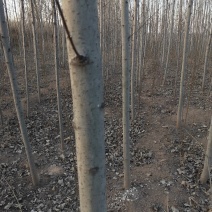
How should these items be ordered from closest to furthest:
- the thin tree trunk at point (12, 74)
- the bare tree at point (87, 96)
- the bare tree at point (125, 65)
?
the bare tree at point (87, 96)
the bare tree at point (125, 65)
the thin tree trunk at point (12, 74)

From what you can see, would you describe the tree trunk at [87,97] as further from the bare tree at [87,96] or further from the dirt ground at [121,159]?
the dirt ground at [121,159]

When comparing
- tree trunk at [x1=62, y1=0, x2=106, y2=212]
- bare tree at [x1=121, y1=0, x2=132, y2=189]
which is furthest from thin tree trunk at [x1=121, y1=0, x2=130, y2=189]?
tree trunk at [x1=62, y1=0, x2=106, y2=212]

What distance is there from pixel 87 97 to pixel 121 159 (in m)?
4.16

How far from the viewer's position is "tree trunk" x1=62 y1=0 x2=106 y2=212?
0.69 m

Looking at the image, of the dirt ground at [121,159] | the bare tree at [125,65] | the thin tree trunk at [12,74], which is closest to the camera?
the bare tree at [125,65]

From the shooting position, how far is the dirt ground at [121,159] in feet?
12.0

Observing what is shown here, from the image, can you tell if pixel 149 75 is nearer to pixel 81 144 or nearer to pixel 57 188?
pixel 57 188

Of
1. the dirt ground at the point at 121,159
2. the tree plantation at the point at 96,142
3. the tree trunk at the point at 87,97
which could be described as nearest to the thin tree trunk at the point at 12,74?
the tree plantation at the point at 96,142

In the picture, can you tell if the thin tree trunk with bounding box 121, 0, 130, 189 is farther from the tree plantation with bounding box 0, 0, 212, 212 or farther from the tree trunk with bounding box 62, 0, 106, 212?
the tree trunk with bounding box 62, 0, 106, 212

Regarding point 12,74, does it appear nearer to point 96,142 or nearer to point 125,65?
point 125,65

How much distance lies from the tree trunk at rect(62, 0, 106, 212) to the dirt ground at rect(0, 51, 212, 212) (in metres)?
1.70

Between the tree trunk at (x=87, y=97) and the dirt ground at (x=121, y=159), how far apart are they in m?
1.70

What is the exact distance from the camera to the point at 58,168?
4.57 m

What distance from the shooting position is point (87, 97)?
0.75 meters
